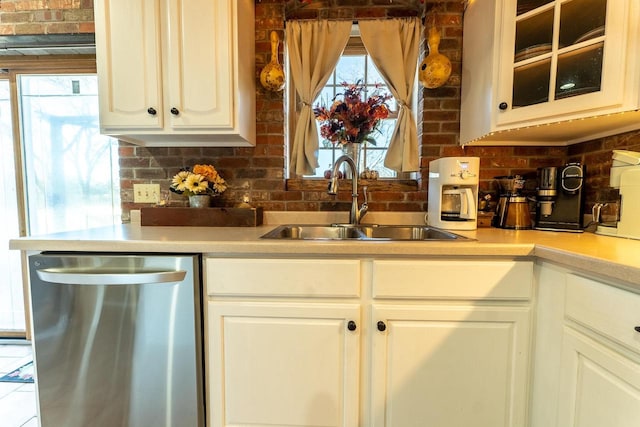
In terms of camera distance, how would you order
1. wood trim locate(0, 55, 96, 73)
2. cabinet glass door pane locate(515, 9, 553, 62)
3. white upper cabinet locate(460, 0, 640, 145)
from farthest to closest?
wood trim locate(0, 55, 96, 73) < cabinet glass door pane locate(515, 9, 553, 62) < white upper cabinet locate(460, 0, 640, 145)

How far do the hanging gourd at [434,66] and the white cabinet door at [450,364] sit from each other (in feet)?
3.75

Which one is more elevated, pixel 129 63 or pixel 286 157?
pixel 129 63

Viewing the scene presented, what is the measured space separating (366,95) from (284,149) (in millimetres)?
636

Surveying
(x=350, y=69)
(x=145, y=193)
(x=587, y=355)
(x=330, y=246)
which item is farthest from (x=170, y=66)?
(x=587, y=355)

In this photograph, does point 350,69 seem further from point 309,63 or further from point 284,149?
point 284,149

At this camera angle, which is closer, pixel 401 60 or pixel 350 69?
pixel 401 60

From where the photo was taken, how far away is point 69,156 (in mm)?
2113

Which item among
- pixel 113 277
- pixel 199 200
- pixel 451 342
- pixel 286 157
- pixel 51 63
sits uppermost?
pixel 51 63

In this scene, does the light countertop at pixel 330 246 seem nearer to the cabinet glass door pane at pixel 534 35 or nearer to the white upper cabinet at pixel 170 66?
the white upper cabinet at pixel 170 66

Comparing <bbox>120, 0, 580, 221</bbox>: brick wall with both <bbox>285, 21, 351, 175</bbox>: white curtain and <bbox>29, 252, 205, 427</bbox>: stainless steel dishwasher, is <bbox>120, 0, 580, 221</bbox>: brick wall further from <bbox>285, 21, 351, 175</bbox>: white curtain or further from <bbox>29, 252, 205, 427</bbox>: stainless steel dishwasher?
<bbox>29, 252, 205, 427</bbox>: stainless steel dishwasher

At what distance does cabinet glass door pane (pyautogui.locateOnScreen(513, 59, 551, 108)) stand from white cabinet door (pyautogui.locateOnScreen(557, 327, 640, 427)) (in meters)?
0.89

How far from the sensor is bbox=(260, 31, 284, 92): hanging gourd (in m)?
1.61

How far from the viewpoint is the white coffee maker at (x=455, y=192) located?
1.33 meters

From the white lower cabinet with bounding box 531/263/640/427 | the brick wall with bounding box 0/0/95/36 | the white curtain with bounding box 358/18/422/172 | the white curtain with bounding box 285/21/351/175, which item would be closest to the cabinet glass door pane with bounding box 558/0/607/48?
the white curtain with bounding box 358/18/422/172
